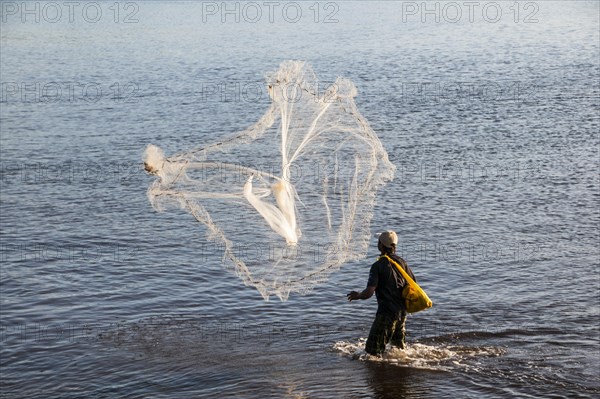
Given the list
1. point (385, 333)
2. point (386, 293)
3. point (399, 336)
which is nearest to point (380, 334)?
point (385, 333)

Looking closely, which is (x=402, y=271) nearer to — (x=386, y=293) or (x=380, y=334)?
(x=386, y=293)

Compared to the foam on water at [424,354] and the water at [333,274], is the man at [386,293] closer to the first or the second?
the foam on water at [424,354]

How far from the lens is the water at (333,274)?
12695 mm

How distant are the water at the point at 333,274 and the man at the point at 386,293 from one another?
1.37ft

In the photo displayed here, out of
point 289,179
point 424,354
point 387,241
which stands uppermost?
point 289,179

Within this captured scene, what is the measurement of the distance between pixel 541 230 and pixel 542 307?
4555mm

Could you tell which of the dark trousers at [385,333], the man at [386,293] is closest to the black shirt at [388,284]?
the man at [386,293]

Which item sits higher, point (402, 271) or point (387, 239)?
point (387, 239)

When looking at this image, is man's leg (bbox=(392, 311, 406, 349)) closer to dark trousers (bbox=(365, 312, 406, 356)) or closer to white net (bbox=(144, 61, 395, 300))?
dark trousers (bbox=(365, 312, 406, 356))

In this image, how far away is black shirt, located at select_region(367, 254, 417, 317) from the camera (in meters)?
11.7

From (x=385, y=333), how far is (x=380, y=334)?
68 millimetres

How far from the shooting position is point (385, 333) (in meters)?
12.3

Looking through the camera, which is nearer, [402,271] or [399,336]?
[402,271]

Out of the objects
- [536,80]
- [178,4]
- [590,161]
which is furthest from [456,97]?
[178,4]
